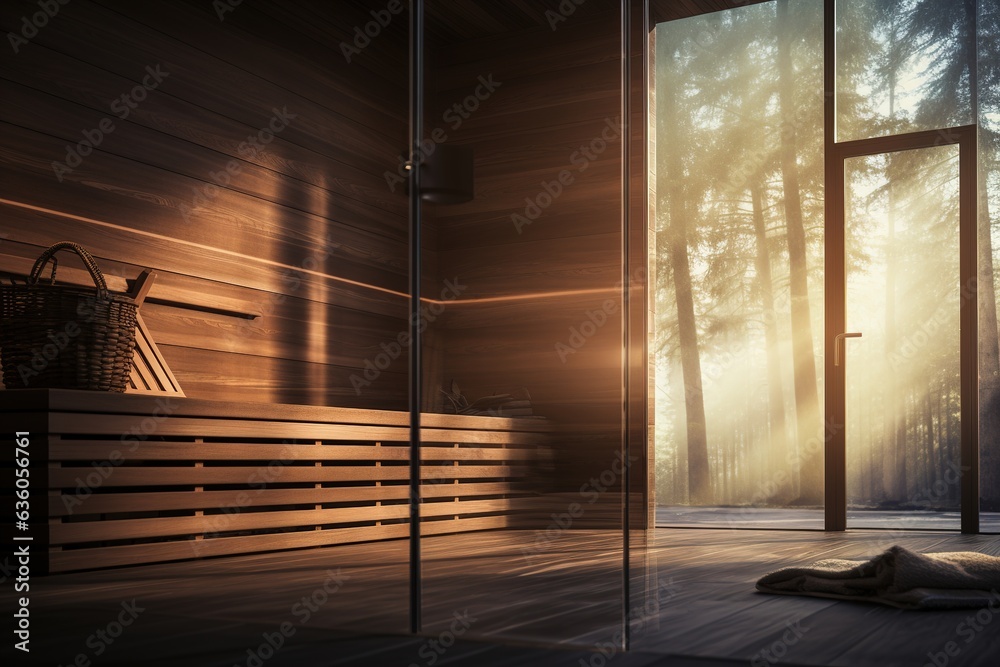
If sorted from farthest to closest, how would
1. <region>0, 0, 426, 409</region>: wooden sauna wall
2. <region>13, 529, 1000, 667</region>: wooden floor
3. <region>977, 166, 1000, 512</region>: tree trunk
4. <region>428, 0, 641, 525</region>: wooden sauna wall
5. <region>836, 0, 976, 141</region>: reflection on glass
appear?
<region>836, 0, 976, 141</region>: reflection on glass < <region>977, 166, 1000, 512</region>: tree trunk < <region>0, 0, 426, 409</region>: wooden sauna wall < <region>428, 0, 641, 525</region>: wooden sauna wall < <region>13, 529, 1000, 667</region>: wooden floor

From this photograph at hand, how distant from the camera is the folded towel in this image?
1.81 meters

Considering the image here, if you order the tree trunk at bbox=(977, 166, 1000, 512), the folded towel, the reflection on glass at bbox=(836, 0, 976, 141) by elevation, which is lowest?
the folded towel

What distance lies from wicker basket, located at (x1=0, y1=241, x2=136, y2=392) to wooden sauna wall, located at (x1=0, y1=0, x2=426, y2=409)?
28 centimetres

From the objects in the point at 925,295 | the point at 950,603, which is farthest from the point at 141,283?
the point at 925,295

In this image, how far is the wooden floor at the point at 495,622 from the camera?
1347mm

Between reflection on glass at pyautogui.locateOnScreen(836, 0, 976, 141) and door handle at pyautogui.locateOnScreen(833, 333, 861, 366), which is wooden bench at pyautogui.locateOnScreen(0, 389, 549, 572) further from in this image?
reflection on glass at pyautogui.locateOnScreen(836, 0, 976, 141)

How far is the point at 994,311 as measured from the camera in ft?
13.2

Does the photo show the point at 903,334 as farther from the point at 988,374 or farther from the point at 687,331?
the point at 687,331

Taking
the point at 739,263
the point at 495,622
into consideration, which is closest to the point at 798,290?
the point at 739,263

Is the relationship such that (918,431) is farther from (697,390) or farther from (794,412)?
(697,390)

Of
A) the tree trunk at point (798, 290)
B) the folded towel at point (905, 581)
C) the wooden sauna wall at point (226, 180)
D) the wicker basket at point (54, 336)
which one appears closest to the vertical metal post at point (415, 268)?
the wooden sauna wall at point (226, 180)

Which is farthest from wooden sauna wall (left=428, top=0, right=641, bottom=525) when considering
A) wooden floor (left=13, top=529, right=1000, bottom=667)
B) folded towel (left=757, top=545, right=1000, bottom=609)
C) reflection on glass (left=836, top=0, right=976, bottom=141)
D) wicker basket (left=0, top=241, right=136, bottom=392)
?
reflection on glass (left=836, top=0, right=976, bottom=141)

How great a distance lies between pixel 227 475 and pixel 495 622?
59.4 inches

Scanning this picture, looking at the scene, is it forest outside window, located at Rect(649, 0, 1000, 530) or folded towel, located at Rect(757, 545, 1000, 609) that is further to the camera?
forest outside window, located at Rect(649, 0, 1000, 530)
